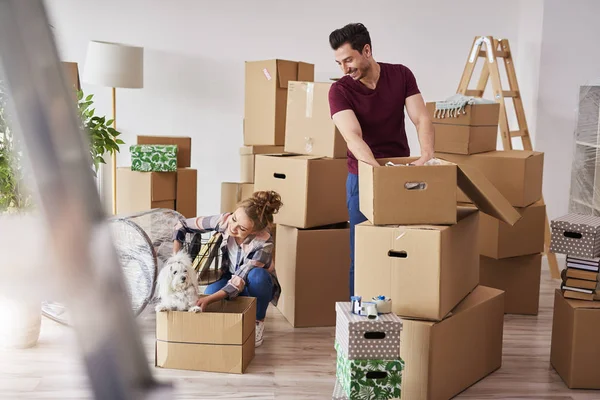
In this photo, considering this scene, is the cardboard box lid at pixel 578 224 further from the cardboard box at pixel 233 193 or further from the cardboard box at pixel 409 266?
the cardboard box at pixel 233 193

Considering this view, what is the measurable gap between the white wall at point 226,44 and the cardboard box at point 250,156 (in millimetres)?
681

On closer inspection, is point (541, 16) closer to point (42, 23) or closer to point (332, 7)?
point (332, 7)

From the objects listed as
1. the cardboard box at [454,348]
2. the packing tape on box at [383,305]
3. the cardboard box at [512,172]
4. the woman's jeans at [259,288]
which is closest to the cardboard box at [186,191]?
the woman's jeans at [259,288]

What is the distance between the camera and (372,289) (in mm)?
2457

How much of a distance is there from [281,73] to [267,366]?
6.51ft

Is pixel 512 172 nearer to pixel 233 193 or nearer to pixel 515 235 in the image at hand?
pixel 515 235

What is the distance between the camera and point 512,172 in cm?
338

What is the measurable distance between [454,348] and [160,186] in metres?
2.16

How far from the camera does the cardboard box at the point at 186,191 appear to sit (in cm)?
421

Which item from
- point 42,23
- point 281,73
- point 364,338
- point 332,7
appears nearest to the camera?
point 42,23

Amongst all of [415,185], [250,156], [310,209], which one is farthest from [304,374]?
[250,156]

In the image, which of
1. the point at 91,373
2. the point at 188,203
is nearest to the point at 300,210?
the point at 188,203

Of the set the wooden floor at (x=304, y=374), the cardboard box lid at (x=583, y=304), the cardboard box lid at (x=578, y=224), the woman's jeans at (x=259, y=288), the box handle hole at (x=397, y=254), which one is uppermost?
the cardboard box lid at (x=578, y=224)

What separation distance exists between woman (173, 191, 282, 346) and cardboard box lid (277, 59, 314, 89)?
133 centimetres
